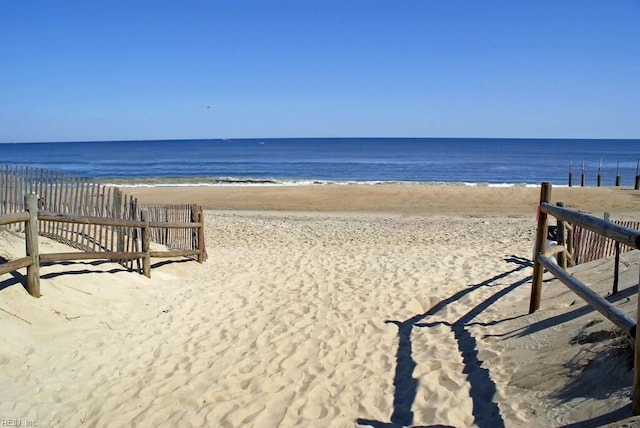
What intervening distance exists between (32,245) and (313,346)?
3.50 metres

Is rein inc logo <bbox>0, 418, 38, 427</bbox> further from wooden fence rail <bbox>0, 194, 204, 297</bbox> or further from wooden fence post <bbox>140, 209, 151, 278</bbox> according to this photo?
wooden fence post <bbox>140, 209, 151, 278</bbox>

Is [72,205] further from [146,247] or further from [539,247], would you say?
[539,247]

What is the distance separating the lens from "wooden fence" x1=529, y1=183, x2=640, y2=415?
300 centimetres

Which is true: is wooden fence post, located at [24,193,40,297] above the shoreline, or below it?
above

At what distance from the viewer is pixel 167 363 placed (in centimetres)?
523

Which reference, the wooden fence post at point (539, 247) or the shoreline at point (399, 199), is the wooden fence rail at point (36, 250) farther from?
the shoreline at point (399, 199)

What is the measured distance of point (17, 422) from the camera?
3.96 metres

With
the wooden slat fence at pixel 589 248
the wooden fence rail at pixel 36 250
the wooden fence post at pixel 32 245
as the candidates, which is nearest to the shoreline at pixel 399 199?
the wooden slat fence at pixel 589 248

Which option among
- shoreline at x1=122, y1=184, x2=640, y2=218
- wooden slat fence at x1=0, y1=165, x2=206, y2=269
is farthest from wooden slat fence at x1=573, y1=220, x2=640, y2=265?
shoreline at x1=122, y1=184, x2=640, y2=218

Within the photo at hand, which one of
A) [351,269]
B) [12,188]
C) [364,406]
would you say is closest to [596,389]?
[364,406]

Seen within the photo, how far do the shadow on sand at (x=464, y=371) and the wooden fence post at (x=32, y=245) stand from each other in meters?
4.34

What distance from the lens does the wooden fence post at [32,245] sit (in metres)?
5.91

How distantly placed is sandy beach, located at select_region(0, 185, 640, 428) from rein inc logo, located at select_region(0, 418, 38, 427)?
0.02 metres

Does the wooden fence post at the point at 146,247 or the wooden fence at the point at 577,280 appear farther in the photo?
the wooden fence post at the point at 146,247
